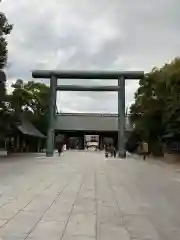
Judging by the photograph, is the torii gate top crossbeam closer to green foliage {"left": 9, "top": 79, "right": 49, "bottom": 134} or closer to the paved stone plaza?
green foliage {"left": 9, "top": 79, "right": 49, "bottom": 134}

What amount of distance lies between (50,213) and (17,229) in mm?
1904

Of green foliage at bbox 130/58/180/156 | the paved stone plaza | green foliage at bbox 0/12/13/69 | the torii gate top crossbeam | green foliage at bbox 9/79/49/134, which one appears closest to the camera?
the paved stone plaza

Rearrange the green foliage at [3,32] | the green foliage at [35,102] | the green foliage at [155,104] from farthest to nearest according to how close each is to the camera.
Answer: the green foliage at [35,102], the green foliage at [155,104], the green foliage at [3,32]

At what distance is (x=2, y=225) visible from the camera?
8055 millimetres

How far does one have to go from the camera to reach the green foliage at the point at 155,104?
3815cm

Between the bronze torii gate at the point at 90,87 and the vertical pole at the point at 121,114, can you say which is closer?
the bronze torii gate at the point at 90,87

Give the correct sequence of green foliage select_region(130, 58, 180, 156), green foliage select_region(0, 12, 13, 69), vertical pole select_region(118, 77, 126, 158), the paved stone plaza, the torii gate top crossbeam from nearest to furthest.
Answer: the paved stone plaza
green foliage select_region(0, 12, 13, 69)
green foliage select_region(130, 58, 180, 156)
the torii gate top crossbeam
vertical pole select_region(118, 77, 126, 158)

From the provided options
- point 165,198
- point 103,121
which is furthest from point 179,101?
point 103,121

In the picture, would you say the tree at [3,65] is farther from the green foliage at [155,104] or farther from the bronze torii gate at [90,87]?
the bronze torii gate at [90,87]

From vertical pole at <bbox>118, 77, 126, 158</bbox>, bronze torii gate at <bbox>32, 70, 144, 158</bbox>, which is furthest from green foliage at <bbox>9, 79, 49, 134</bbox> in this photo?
vertical pole at <bbox>118, 77, 126, 158</bbox>

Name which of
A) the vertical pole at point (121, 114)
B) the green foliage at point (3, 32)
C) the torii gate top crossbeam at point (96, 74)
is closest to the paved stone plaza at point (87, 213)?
the green foliage at point (3, 32)

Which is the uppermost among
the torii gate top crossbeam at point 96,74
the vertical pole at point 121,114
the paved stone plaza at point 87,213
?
the torii gate top crossbeam at point 96,74

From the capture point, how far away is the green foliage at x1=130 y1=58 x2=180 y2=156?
125 feet

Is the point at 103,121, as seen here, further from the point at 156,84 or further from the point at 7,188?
the point at 7,188
